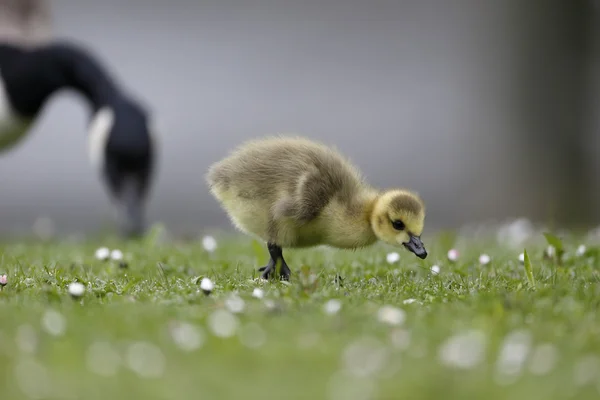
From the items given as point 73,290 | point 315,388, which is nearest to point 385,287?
point 73,290

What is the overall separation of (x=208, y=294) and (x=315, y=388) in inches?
60.9

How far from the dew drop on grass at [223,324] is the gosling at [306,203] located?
1.20 metres

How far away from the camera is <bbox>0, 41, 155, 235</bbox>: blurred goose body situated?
8.77 meters

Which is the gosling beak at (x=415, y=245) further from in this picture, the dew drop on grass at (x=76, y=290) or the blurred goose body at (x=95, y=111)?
the blurred goose body at (x=95, y=111)

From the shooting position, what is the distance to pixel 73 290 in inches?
150

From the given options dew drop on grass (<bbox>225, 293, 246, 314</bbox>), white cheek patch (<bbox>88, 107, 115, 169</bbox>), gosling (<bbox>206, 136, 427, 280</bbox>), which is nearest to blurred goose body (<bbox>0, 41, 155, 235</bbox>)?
white cheek patch (<bbox>88, 107, 115, 169</bbox>)

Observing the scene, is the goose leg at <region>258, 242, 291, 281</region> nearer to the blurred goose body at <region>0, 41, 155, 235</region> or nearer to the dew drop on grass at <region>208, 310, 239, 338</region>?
the dew drop on grass at <region>208, 310, 239, 338</region>

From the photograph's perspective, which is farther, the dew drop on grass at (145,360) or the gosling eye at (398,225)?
the gosling eye at (398,225)

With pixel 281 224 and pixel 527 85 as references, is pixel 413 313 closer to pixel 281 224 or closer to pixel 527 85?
pixel 281 224

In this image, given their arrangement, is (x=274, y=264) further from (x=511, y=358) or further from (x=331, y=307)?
(x=511, y=358)

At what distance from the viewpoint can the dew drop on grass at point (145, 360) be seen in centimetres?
260

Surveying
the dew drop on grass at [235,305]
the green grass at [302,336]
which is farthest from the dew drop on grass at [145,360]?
the dew drop on grass at [235,305]

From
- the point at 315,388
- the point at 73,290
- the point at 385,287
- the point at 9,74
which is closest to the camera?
the point at 315,388

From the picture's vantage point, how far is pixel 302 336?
9.96 feet
